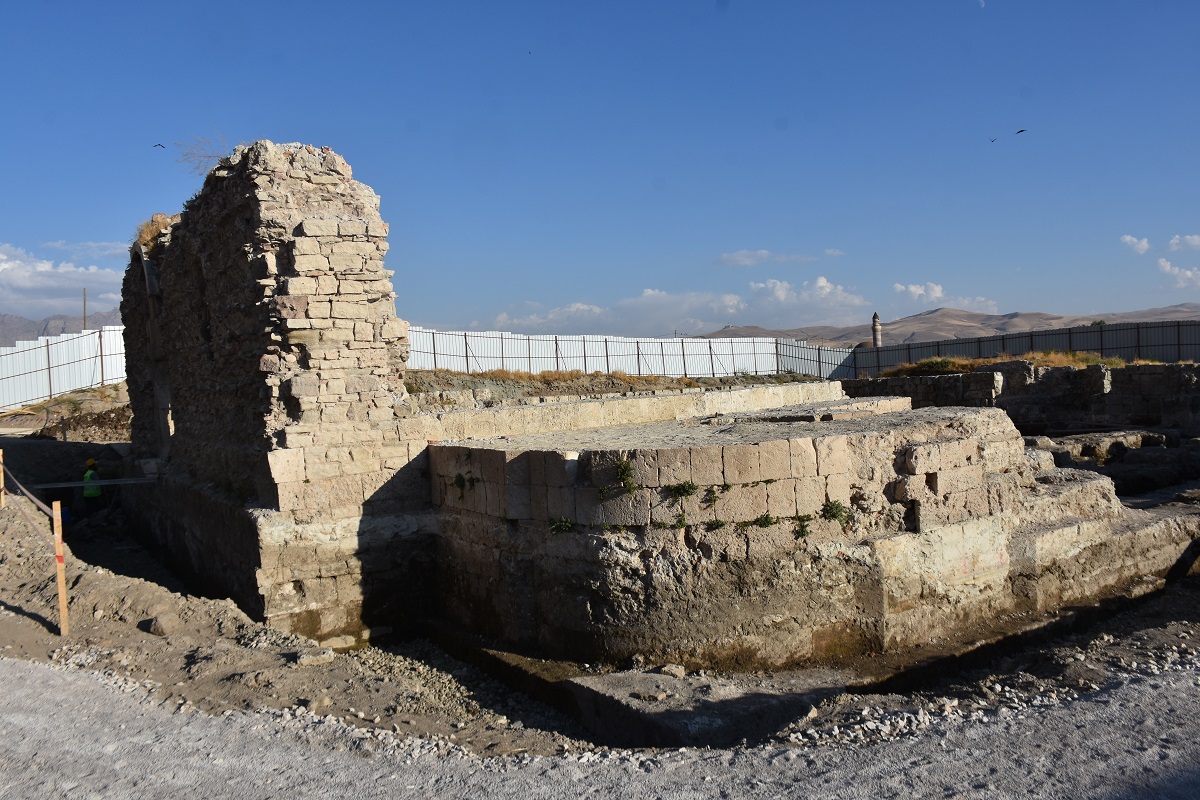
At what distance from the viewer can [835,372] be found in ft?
120

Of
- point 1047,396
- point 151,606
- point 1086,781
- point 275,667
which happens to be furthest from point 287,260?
point 1047,396

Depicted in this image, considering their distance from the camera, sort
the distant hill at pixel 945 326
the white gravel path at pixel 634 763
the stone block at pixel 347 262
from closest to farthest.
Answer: the white gravel path at pixel 634 763 < the stone block at pixel 347 262 < the distant hill at pixel 945 326

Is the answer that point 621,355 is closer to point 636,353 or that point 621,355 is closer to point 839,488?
point 636,353

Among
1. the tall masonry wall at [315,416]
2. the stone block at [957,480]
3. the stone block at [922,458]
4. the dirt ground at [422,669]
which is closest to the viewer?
the dirt ground at [422,669]

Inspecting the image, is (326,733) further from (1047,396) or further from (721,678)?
(1047,396)

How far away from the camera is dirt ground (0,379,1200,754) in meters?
4.74

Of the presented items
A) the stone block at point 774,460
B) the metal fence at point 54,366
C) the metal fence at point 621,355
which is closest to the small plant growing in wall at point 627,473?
the stone block at point 774,460

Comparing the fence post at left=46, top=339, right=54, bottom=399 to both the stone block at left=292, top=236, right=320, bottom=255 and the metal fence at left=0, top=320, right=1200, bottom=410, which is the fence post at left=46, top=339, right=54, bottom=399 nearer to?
the metal fence at left=0, top=320, right=1200, bottom=410

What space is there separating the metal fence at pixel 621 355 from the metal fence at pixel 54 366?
10.2 metres

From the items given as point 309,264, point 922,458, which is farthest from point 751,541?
point 309,264

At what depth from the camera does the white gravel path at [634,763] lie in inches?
142

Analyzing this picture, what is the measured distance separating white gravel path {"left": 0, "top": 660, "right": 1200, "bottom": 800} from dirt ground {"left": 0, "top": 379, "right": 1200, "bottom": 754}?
0.26 meters

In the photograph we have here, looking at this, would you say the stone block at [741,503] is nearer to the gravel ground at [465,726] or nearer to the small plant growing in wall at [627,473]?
the small plant growing in wall at [627,473]

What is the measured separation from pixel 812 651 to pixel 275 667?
3.79 m
